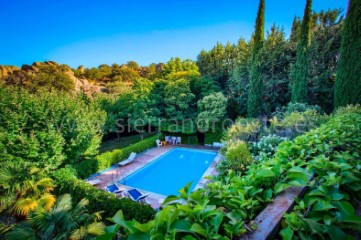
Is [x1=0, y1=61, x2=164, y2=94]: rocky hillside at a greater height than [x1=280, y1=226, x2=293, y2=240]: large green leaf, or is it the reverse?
[x1=0, y1=61, x2=164, y2=94]: rocky hillside

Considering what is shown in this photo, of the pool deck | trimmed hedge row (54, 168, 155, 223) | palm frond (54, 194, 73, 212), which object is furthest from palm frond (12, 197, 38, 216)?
the pool deck

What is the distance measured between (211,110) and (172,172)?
6.36 meters

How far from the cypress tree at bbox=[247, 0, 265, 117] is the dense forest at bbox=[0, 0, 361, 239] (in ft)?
0.27

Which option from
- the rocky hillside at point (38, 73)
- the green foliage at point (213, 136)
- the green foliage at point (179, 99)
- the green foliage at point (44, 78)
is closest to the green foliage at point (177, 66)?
the green foliage at point (179, 99)

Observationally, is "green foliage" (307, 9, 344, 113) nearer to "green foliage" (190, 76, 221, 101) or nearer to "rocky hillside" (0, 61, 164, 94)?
"green foliage" (190, 76, 221, 101)

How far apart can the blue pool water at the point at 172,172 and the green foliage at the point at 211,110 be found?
2.46 m

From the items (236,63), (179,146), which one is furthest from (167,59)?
(179,146)

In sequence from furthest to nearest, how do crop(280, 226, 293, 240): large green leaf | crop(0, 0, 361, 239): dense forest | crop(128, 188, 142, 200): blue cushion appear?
crop(128, 188, 142, 200): blue cushion, crop(0, 0, 361, 239): dense forest, crop(280, 226, 293, 240): large green leaf

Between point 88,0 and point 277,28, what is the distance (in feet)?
53.7

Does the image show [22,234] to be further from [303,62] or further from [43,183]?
[303,62]

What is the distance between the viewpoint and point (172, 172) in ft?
37.5

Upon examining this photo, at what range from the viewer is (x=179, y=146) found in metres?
15.8

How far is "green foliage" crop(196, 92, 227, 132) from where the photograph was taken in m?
14.8

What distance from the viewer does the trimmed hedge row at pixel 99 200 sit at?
18.1 feet
